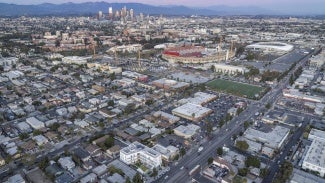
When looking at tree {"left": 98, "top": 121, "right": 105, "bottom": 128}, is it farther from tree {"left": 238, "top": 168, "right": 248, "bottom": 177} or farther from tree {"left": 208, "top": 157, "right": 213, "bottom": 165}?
tree {"left": 238, "top": 168, "right": 248, "bottom": 177}

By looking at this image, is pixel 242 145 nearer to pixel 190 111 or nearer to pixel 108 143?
pixel 190 111

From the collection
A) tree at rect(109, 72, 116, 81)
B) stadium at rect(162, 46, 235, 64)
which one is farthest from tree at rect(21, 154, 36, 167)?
stadium at rect(162, 46, 235, 64)

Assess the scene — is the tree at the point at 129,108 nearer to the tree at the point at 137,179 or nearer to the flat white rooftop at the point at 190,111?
the flat white rooftop at the point at 190,111

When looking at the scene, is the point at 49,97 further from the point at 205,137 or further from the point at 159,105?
the point at 205,137

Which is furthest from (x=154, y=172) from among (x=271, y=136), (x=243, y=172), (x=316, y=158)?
(x=316, y=158)

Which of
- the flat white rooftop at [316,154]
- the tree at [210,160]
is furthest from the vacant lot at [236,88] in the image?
the tree at [210,160]
